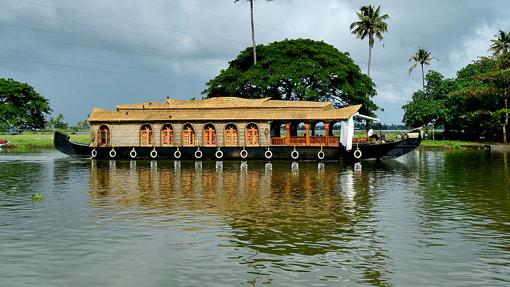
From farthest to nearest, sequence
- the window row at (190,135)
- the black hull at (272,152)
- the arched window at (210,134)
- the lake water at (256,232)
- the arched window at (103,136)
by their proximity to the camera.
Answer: the arched window at (103,136) < the arched window at (210,134) < the window row at (190,135) < the black hull at (272,152) < the lake water at (256,232)

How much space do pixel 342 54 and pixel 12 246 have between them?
45.5 m

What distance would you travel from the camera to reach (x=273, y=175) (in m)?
25.7

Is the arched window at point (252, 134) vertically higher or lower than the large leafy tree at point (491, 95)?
lower

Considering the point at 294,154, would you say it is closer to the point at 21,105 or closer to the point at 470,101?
the point at 470,101

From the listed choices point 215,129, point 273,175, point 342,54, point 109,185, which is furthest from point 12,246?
point 342,54

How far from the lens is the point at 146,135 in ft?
122

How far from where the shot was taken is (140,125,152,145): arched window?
3703cm

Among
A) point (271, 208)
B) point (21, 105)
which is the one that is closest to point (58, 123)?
point (21, 105)

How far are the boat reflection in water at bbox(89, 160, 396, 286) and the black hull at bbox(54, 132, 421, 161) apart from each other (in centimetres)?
461

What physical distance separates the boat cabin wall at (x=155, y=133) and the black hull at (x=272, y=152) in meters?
0.49

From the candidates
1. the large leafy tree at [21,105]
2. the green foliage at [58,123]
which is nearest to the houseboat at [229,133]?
the large leafy tree at [21,105]

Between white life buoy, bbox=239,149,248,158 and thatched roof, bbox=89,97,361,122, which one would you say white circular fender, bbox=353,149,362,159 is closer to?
thatched roof, bbox=89,97,361,122

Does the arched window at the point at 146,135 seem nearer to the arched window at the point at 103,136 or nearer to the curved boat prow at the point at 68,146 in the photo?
the arched window at the point at 103,136

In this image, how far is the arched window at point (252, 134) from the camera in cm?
3528
